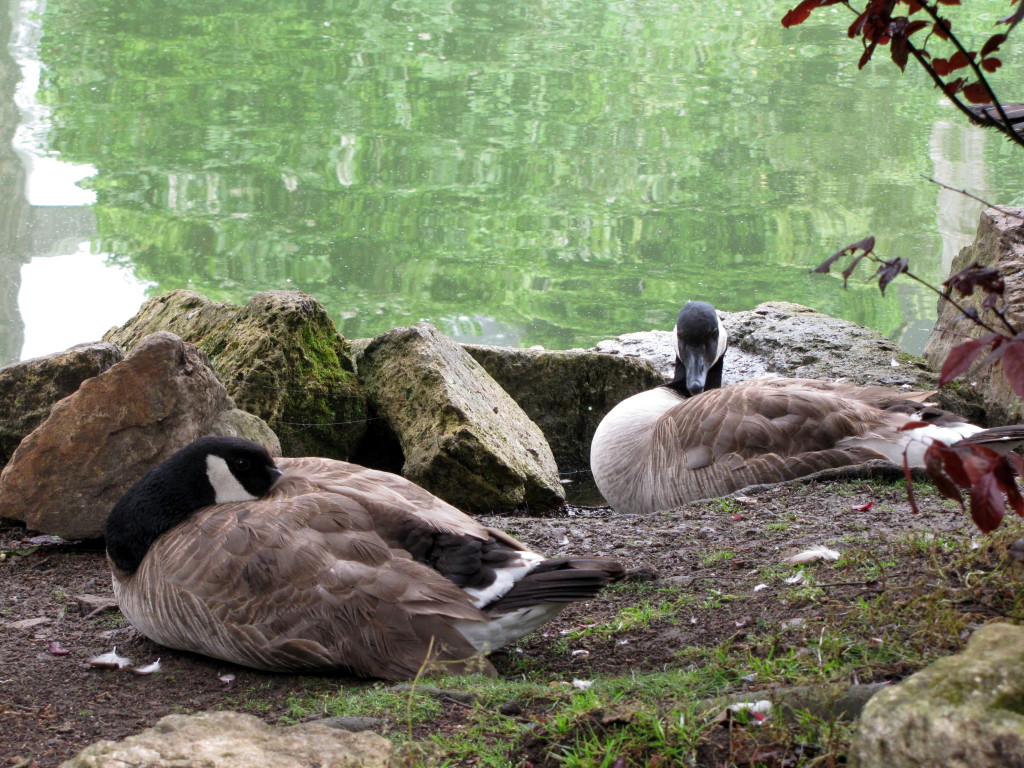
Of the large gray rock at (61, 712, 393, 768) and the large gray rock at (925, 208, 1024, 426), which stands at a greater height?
the large gray rock at (925, 208, 1024, 426)

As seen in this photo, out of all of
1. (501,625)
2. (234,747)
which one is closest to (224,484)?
(501,625)

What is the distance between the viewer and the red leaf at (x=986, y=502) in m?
2.40

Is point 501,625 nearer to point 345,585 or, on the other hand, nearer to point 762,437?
point 345,585

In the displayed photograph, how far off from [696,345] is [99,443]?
4238mm

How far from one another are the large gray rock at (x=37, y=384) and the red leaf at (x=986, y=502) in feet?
16.4

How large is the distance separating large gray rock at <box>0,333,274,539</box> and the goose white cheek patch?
1.12 m

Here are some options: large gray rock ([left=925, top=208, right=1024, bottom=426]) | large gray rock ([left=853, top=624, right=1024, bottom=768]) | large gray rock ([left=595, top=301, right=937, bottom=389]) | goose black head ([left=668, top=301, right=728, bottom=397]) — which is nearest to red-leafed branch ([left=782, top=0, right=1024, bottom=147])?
large gray rock ([left=853, top=624, right=1024, bottom=768])

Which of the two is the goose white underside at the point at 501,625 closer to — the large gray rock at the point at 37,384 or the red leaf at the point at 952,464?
the red leaf at the point at 952,464

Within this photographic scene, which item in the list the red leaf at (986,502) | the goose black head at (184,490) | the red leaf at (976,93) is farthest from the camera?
the goose black head at (184,490)

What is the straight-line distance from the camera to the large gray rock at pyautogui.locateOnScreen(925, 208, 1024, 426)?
7.30m

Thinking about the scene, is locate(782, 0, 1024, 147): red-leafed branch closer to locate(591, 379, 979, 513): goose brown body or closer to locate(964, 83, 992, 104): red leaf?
locate(964, 83, 992, 104): red leaf

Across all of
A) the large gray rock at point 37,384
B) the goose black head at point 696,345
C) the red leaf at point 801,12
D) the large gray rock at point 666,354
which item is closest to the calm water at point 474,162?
the large gray rock at point 666,354

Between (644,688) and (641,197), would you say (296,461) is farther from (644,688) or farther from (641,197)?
(641,197)

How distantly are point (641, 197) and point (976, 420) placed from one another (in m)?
9.47
